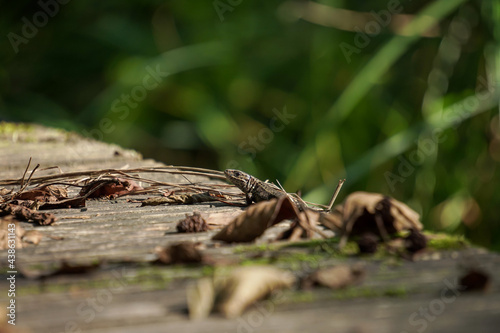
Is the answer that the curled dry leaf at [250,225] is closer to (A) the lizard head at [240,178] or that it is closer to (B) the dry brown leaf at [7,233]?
(B) the dry brown leaf at [7,233]

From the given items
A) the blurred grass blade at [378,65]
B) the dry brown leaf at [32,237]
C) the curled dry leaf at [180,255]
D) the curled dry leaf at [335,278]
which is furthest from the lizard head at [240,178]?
the blurred grass blade at [378,65]

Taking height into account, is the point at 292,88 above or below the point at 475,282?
above

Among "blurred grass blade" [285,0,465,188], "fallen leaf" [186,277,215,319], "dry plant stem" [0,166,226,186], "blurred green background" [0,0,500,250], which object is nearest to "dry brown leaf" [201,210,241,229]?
"dry plant stem" [0,166,226,186]

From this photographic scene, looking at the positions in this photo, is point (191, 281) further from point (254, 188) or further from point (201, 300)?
point (254, 188)

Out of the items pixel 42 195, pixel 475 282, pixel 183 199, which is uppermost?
pixel 42 195

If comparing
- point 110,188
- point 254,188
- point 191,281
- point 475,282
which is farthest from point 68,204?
point 475,282

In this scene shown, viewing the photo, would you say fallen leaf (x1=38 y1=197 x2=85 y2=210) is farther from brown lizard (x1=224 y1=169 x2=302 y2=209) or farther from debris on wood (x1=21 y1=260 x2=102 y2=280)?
debris on wood (x1=21 y1=260 x2=102 y2=280)
